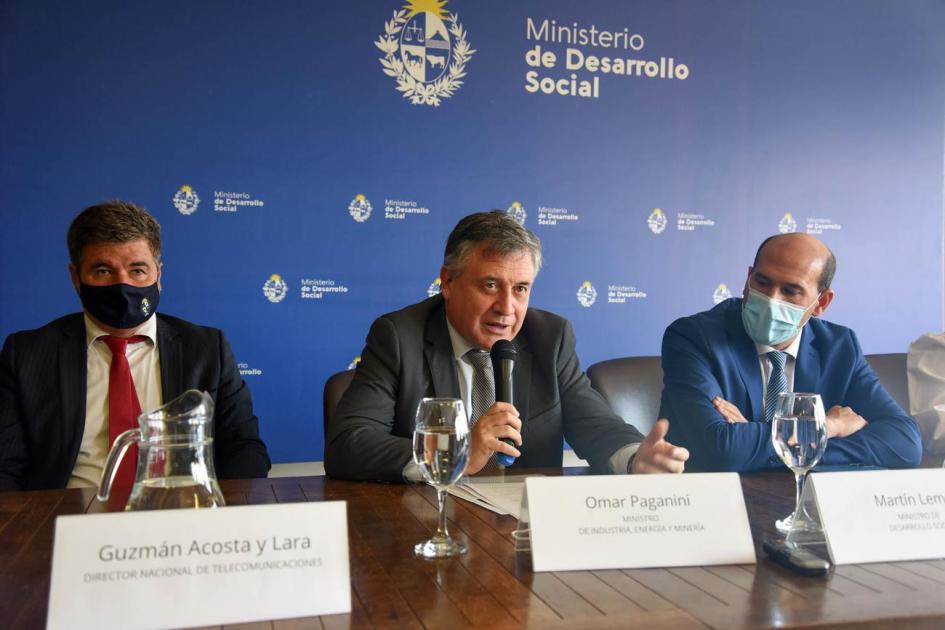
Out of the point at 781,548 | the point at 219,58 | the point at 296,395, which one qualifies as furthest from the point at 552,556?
the point at 219,58

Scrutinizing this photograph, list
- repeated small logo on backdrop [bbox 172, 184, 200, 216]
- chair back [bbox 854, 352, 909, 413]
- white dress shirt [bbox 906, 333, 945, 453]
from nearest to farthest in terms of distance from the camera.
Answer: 1. white dress shirt [bbox 906, 333, 945, 453]
2. chair back [bbox 854, 352, 909, 413]
3. repeated small logo on backdrop [bbox 172, 184, 200, 216]

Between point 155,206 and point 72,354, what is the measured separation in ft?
6.08

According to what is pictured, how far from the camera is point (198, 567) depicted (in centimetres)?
101

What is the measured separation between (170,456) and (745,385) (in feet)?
6.37

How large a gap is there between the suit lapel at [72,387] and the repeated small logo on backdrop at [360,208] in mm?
2101

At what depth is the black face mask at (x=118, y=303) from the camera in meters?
2.43

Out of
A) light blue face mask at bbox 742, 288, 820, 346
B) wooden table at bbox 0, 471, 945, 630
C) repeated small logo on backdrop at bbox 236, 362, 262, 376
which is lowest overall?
repeated small logo on backdrop at bbox 236, 362, 262, 376

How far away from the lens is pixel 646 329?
4.96m

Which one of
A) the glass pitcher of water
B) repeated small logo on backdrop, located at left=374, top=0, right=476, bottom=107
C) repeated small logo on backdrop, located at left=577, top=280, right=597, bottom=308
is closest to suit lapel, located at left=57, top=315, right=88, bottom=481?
the glass pitcher of water

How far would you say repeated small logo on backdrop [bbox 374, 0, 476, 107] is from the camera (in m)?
4.52

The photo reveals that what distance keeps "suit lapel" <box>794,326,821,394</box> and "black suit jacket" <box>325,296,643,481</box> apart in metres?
0.63

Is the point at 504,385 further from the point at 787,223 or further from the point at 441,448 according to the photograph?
the point at 787,223

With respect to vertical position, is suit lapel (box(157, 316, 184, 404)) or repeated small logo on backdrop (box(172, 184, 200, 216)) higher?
repeated small logo on backdrop (box(172, 184, 200, 216))

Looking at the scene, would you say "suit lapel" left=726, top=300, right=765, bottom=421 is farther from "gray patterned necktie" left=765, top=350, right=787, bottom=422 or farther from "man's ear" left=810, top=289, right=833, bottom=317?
"man's ear" left=810, top=289, right=833, bottom=317
